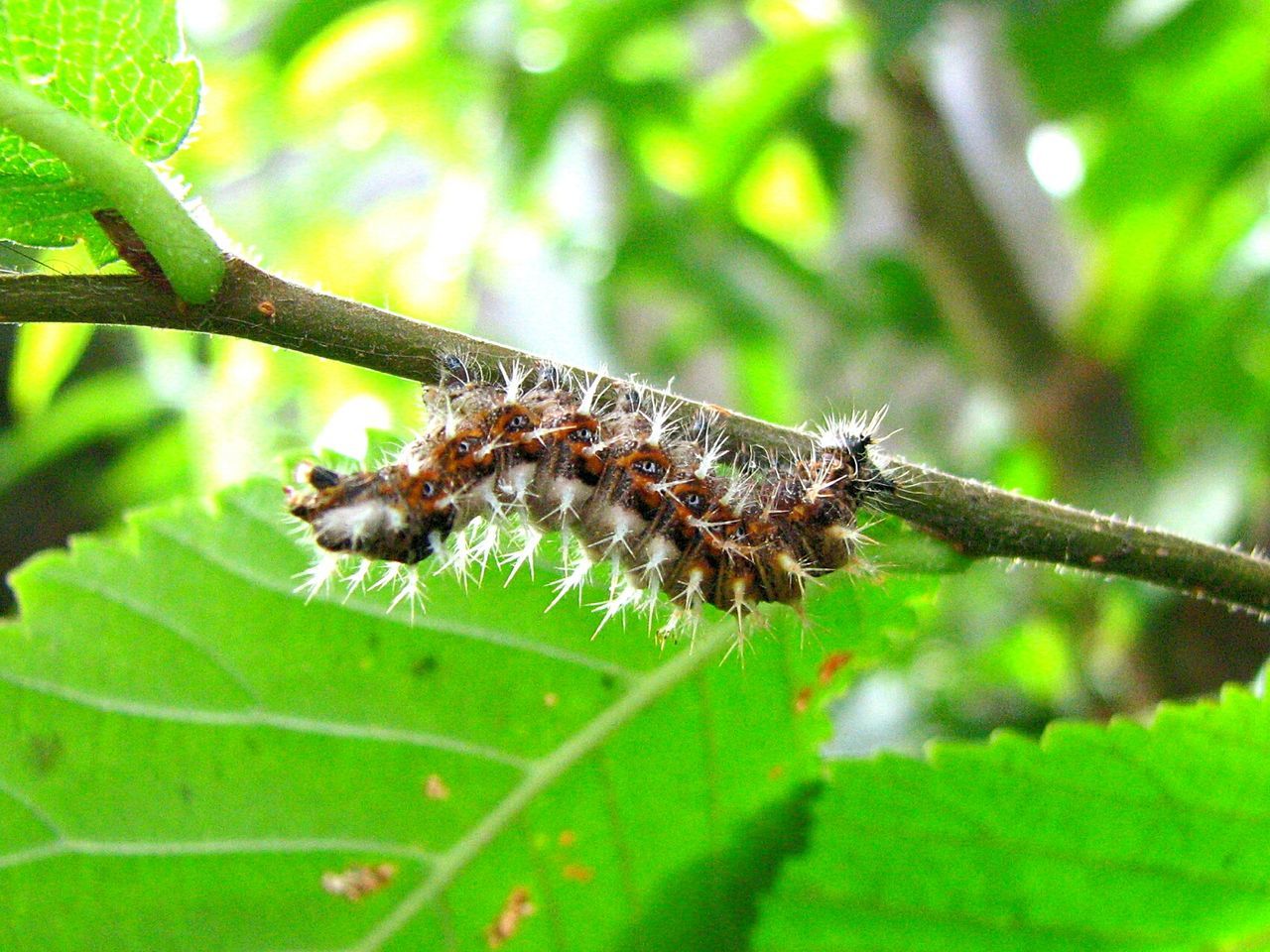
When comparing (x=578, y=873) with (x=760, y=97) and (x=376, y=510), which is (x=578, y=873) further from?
(x=760, y=97)

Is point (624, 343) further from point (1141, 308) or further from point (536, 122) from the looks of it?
point (1141, 308)

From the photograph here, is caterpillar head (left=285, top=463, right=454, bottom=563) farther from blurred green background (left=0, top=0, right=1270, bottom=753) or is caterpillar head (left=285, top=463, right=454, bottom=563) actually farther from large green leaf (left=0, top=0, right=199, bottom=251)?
blurred green background (left=0, top=0, right=1270, bottom=753)

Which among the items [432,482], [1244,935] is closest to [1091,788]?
[1244,935]

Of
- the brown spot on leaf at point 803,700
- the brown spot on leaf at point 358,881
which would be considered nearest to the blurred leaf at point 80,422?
the brown spot on leaf at point 358,881

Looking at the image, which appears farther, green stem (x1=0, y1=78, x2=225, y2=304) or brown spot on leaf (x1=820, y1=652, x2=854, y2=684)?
brown spot on leaf (x1=820, y1=652, x2=854, y2=684)

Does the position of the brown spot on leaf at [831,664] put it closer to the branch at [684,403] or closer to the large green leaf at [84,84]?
the branch at [684,403]

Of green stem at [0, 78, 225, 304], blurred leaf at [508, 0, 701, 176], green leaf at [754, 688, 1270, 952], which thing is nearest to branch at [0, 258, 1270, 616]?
green stem at [0, 78, 225, 304]

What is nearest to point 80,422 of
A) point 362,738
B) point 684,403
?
point 362,738
